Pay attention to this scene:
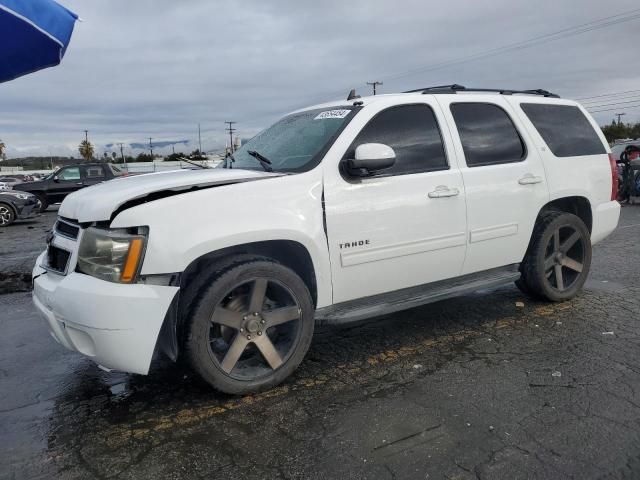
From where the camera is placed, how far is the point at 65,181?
19.0 metres

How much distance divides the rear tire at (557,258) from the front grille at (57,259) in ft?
12.2

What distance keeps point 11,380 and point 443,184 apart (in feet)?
11.1

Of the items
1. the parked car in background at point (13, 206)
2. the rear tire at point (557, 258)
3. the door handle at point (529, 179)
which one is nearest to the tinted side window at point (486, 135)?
the door handle at point (529, 179)

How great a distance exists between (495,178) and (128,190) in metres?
2.80

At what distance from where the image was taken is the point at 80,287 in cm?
299

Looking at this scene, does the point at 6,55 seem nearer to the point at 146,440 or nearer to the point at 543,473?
the point at 146,440

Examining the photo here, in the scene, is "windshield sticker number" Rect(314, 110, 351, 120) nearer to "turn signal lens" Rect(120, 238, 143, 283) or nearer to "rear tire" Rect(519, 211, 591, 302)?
"turn signal lens" Rect(120, 238, 143, 283)

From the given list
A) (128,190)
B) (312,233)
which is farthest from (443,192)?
(128,190)

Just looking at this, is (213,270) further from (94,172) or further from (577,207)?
(94,172)

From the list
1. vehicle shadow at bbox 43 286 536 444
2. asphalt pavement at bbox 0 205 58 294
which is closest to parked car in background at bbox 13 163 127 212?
asphalt pavement at bbox 0 205 58 294

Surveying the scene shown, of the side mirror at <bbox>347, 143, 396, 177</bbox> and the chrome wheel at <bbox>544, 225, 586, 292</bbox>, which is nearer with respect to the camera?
the side mirror at <bbox>347, 143, 396, 177</bbox>

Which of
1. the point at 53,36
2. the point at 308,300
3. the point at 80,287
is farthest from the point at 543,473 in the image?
the point at 53,36

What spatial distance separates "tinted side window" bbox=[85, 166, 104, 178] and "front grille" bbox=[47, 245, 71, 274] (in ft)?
55.1

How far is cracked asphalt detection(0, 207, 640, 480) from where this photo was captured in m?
2.62
